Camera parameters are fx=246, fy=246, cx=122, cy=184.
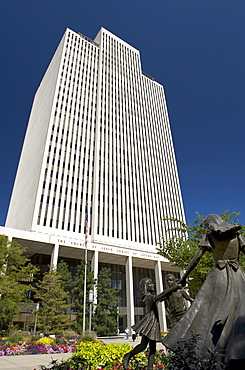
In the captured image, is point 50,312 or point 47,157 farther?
point 47,157

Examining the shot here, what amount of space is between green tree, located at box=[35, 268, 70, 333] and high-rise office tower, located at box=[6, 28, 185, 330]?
20.0 ft

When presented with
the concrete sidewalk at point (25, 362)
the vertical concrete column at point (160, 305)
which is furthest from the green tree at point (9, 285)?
the vertical concrete column at point (160, 305)

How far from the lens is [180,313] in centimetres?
739

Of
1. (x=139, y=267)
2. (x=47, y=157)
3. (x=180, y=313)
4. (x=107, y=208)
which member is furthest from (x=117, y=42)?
(x=180, y=313)

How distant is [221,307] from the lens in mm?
3660

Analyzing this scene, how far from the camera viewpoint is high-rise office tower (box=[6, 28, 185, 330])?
133 feet

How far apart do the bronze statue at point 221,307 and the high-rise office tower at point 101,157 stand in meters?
33.5

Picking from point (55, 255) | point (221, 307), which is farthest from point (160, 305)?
point (221, 307)

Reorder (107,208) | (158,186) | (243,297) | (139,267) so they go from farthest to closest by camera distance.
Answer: (158,186), (139,267), (107,208), (243,297)

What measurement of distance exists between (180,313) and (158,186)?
159 feet

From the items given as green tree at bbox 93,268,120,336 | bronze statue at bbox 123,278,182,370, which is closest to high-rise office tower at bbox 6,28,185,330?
green tree at bbox 93,268,120,336

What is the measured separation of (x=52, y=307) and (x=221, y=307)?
27.8m

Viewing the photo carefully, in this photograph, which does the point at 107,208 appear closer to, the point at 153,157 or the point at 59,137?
the point at 59,137

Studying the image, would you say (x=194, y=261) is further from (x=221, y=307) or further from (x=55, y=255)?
(x=55, y=255)
